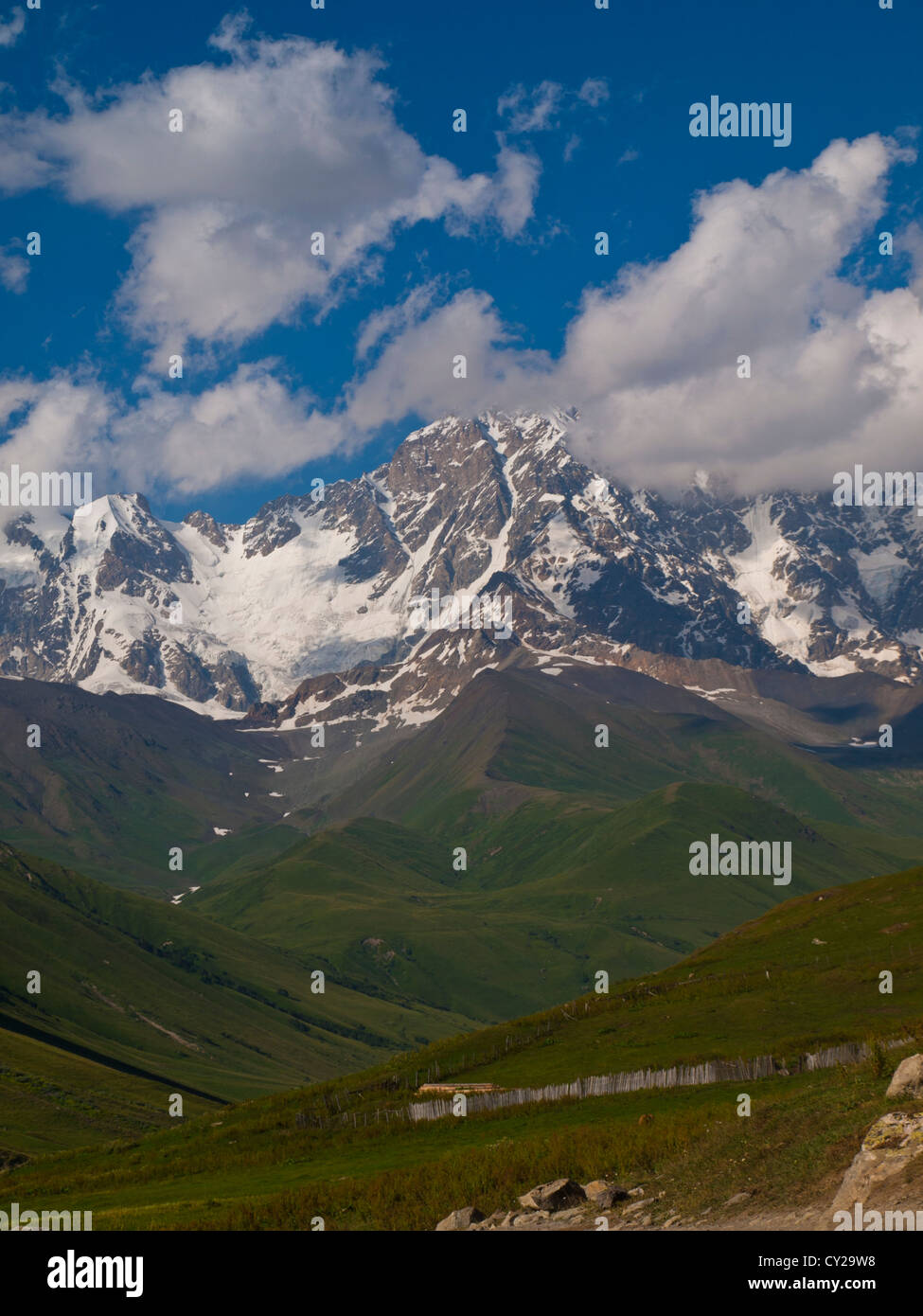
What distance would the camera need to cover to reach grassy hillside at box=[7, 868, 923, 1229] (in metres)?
49.8

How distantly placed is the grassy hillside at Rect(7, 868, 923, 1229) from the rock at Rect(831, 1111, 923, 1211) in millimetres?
2086

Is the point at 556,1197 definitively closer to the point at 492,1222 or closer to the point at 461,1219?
the point at 492,1222

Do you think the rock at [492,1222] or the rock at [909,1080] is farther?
the rock at [909,1080]

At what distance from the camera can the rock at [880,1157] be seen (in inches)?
1483

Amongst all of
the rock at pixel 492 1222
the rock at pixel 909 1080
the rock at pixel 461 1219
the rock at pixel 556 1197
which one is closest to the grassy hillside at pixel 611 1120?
the rock at pixel 909 1080

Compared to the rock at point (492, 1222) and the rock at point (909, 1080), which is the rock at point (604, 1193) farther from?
the rock at point (909, 1080)

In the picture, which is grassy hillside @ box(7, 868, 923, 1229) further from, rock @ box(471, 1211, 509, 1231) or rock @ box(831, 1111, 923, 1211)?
rock @ box(471, 1211, 509, 1231)

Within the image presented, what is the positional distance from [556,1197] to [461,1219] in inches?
139

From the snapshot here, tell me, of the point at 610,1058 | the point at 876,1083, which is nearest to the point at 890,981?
the point at 610,1058

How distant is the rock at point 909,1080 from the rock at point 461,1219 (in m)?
15.3
